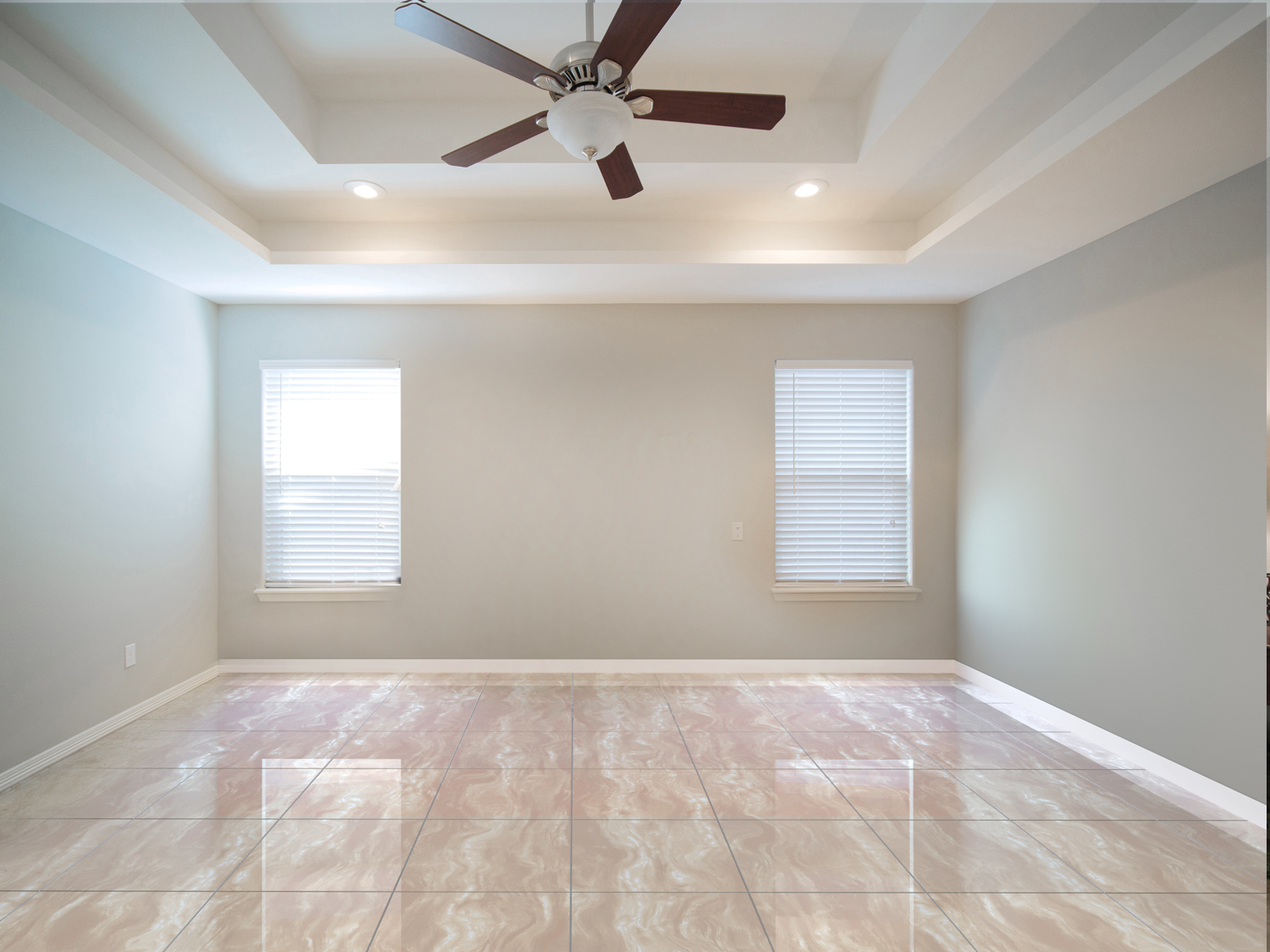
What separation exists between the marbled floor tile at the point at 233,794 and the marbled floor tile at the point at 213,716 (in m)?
0.58

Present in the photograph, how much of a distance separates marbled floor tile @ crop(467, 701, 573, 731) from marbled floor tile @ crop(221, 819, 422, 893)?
3.24 feet

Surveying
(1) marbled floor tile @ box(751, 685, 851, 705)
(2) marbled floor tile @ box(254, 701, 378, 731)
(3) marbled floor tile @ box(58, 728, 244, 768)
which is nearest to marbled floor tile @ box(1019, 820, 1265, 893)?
(1) marbled floor tile @ box(751, 685, 851, 705)

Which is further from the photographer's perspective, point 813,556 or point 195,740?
point 813,556

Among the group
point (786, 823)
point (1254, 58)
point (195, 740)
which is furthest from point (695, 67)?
point (195, 740)

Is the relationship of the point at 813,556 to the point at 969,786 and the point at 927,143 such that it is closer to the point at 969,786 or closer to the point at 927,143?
the point at 969,786

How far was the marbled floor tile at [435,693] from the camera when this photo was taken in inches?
152

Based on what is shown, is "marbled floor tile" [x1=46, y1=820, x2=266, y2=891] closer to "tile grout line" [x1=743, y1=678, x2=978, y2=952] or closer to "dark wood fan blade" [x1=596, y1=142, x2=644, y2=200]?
"tile grout line" [x1=743, y1=678, x2=978, y2=952]

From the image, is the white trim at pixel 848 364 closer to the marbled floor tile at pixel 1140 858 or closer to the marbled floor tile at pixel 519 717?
the marbled floor tile at pixel 519 717

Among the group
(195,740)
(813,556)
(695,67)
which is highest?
(695,67)

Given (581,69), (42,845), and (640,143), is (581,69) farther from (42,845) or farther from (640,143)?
(42,845)

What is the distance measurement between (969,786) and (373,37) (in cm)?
407

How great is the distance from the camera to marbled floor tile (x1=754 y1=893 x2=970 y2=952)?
1812 mm

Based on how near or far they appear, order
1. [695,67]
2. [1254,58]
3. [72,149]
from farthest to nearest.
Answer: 1. [695,67]
2. [72,149]
3. [1254,58]

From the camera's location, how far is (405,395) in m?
4.43
